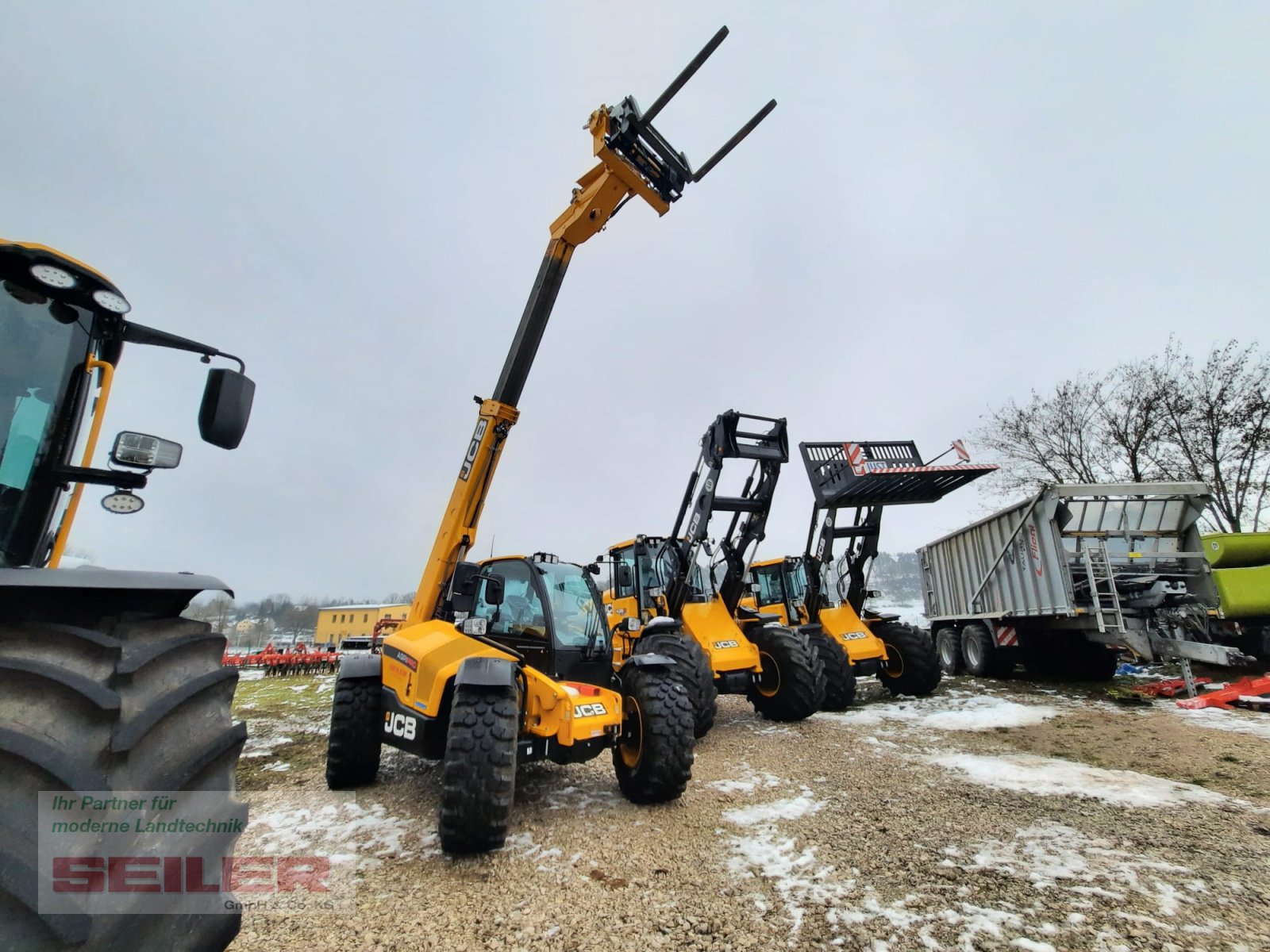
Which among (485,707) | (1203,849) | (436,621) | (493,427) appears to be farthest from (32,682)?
(1203,849)

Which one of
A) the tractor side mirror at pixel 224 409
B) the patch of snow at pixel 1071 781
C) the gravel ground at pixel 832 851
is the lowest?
the patch of snow at pixel 1071 781

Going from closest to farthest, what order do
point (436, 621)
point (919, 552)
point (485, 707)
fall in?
point (485, 707), point (436, 621), point (919, 552)

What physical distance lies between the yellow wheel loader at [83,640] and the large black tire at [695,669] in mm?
4509

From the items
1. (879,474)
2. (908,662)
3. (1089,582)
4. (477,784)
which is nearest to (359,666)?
(477,784)

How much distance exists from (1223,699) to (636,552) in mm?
7799

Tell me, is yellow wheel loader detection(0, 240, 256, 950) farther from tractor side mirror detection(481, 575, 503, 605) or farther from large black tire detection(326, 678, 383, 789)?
large black tire detection(326, 678, 383, 789)

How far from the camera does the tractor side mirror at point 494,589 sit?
4.16m

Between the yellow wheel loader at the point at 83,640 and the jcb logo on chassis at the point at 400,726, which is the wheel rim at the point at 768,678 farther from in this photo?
the yellow wheel loader at the point at 83,640

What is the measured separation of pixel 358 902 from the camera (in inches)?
107

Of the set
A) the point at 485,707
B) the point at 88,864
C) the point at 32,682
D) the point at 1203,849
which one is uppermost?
the point at 32,682

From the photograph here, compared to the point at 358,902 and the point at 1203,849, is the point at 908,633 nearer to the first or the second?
the point at 1203,849

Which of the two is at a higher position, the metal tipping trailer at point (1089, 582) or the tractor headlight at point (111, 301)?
the tractor headlight at point (111, 301)

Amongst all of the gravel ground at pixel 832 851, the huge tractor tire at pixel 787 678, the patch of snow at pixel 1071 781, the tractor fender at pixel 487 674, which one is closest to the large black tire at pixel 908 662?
the huge tractor tire at pixel 787 678

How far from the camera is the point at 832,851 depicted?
3.16m
